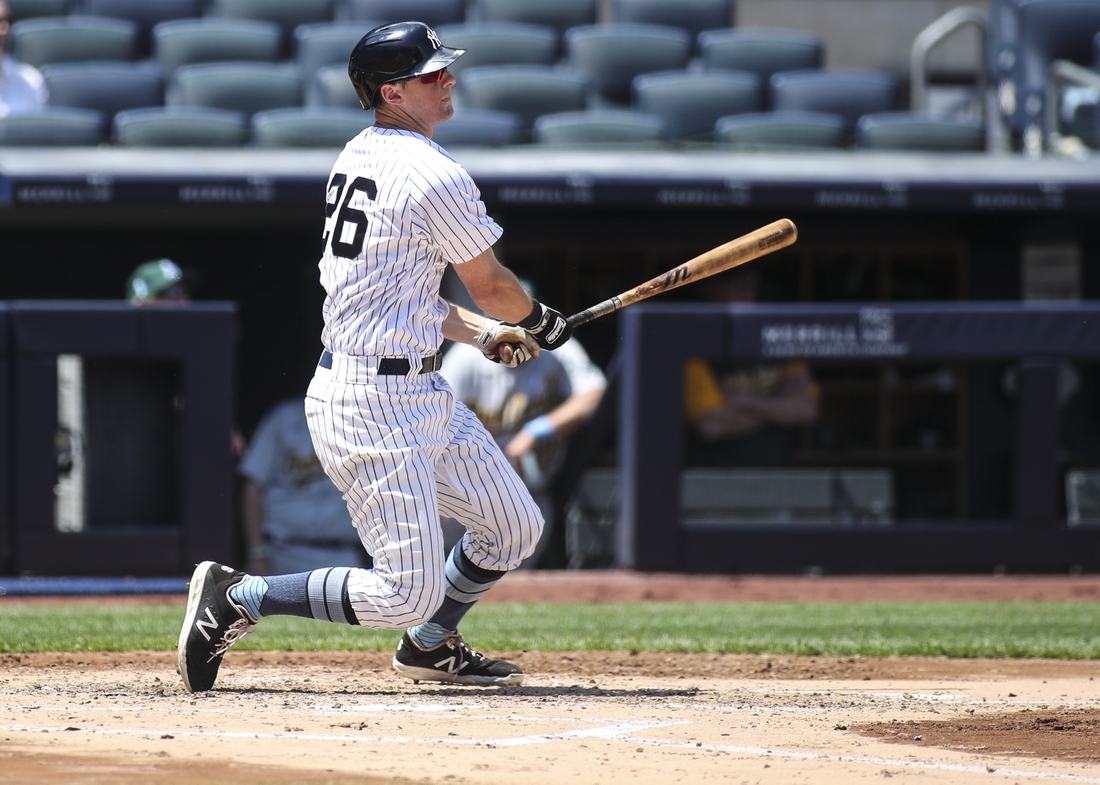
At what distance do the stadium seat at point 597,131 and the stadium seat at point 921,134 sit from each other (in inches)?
49.0

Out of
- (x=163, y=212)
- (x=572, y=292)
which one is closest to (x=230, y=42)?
(x=163, y=212)

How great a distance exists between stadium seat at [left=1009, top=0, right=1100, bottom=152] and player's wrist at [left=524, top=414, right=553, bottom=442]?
402cm

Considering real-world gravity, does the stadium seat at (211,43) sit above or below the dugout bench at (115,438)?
above

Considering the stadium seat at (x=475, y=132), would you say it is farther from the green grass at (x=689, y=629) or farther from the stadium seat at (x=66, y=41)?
the green grass at (x=689, y=629)

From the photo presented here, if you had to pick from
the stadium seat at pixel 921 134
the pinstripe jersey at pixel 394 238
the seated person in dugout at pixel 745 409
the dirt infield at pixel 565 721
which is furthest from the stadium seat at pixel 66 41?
the pinstripe jersey at pixel 394 238

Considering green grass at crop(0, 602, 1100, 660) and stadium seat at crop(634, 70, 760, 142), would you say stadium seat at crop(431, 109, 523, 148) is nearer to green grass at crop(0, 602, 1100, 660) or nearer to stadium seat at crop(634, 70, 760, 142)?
stadium seat at crop(634, 70, 760, 142)

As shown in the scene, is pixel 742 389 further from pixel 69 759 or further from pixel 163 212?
pixel 69 759

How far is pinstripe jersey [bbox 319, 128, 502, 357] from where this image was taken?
3.24 meters

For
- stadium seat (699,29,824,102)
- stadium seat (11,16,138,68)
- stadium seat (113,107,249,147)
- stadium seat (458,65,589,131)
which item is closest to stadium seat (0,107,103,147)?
stadium seat (113,107,249,147)

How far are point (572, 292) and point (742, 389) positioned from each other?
1789 millimetres

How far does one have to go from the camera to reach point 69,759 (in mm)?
2645

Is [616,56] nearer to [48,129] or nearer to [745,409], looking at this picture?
[745,409]

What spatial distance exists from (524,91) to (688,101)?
100 centimetres

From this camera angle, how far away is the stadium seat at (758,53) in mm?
9555
